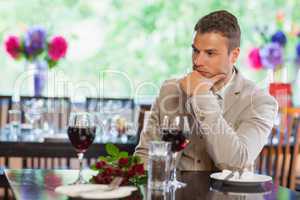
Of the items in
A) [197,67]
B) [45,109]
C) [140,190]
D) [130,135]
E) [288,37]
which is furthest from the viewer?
[288,37]

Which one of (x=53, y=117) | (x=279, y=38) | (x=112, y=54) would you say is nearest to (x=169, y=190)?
(x=53, y=117)

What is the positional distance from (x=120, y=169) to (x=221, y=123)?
0.49m

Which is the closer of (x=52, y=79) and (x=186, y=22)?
(x=52, y=79)

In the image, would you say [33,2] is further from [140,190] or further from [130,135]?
[140,190]

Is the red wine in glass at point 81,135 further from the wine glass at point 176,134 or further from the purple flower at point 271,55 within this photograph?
the purple flower at point 271,55

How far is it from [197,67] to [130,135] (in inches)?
58.7

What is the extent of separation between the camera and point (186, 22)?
18.9ft

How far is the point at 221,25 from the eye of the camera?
2.33 meters

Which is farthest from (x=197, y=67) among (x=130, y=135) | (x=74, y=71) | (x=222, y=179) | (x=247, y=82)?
(x=74, y=71)

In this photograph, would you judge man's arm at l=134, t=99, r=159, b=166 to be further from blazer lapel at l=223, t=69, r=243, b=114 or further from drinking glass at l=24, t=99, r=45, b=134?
drinking glass at l=24, t=99, r=45, b=134

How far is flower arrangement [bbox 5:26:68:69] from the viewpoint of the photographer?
4.44m

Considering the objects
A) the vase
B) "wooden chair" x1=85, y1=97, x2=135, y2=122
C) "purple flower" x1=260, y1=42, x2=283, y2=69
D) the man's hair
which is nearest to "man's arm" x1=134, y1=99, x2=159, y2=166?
the man's hair

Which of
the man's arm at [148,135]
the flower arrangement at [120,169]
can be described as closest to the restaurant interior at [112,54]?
the man's arm at [148,135]

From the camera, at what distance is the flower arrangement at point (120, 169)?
1771 mm
